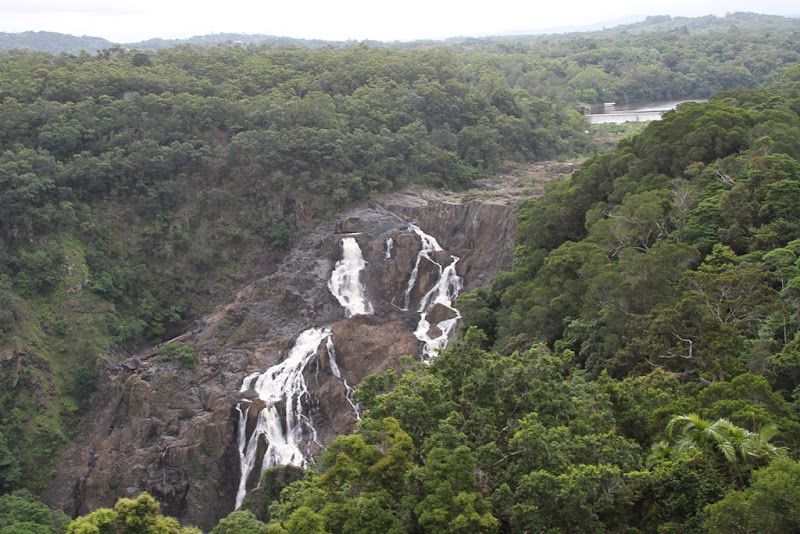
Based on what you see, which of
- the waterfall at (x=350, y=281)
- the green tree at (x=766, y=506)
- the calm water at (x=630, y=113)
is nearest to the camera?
the green tree at (x=766, y=506)

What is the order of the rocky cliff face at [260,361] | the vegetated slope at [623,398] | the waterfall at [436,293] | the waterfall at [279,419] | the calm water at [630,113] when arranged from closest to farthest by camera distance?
the vegetated slope at [623,398] → the waterfall at [279,419] → the rocky cliff face at [260,361] → the waterfall at [436,293] → the calm water at [630,113]

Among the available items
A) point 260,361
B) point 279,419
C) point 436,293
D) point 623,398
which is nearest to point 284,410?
point 279,419

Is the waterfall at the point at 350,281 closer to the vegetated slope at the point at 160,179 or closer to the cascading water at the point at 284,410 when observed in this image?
the cascading water at the point at 284,410

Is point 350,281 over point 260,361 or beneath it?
over

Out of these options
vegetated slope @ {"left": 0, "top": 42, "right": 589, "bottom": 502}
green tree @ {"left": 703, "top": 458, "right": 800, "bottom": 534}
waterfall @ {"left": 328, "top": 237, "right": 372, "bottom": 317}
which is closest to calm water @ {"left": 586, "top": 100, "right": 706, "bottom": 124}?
vegetated slope @ {"left": 0, "top": 42, "right": 589, "bottom": 502}

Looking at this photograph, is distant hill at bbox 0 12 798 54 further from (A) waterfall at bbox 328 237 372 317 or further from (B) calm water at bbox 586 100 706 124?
(A) waterfall at bbox 328 237 372 317

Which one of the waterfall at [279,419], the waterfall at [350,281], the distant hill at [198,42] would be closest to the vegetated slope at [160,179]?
the waterfall at [350,281]

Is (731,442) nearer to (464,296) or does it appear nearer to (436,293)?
(464,296)

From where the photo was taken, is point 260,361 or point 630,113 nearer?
point 260,361
